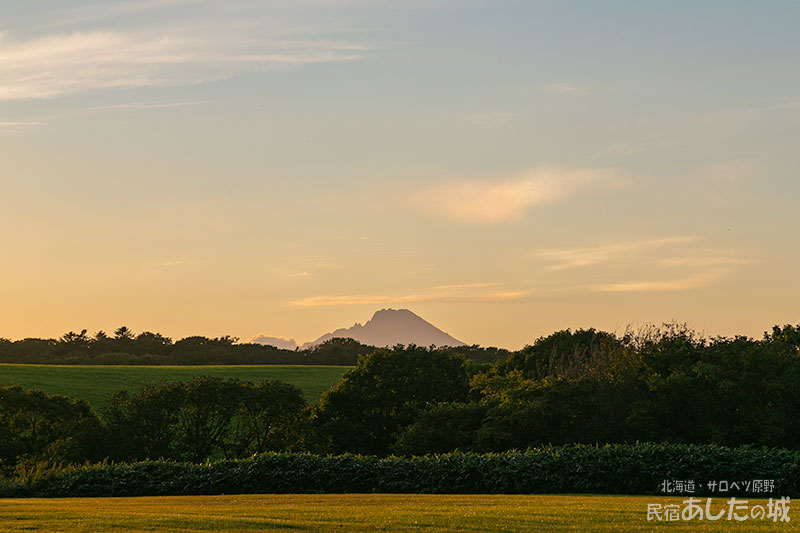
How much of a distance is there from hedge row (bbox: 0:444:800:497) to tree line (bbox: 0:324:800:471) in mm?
5279

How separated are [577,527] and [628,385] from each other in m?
19.2

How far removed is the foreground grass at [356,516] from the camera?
15.6 meters

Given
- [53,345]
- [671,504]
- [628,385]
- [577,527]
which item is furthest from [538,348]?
[53,345]

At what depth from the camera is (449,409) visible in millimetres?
33969

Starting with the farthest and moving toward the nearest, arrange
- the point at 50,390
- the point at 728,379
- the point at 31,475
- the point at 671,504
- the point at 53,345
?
the point at 53,345, the point at 50,390, the point at 728,379, the point at 31,475, the point at 671,504

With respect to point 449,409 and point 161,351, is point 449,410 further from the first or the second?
point 161,351

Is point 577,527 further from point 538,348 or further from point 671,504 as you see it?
point 538,348

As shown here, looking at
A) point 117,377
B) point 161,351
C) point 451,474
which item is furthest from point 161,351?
point 451,474

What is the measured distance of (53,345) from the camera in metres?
102

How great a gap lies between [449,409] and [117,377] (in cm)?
3961

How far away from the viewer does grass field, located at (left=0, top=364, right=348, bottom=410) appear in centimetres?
5669

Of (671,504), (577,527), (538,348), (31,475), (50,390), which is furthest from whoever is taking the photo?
(50,390)

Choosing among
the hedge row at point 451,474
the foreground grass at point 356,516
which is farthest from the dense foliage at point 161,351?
the foreground grass at point 356,516

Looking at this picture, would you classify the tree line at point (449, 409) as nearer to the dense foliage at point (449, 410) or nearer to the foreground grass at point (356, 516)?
the dense foliage at point (449, 410)
